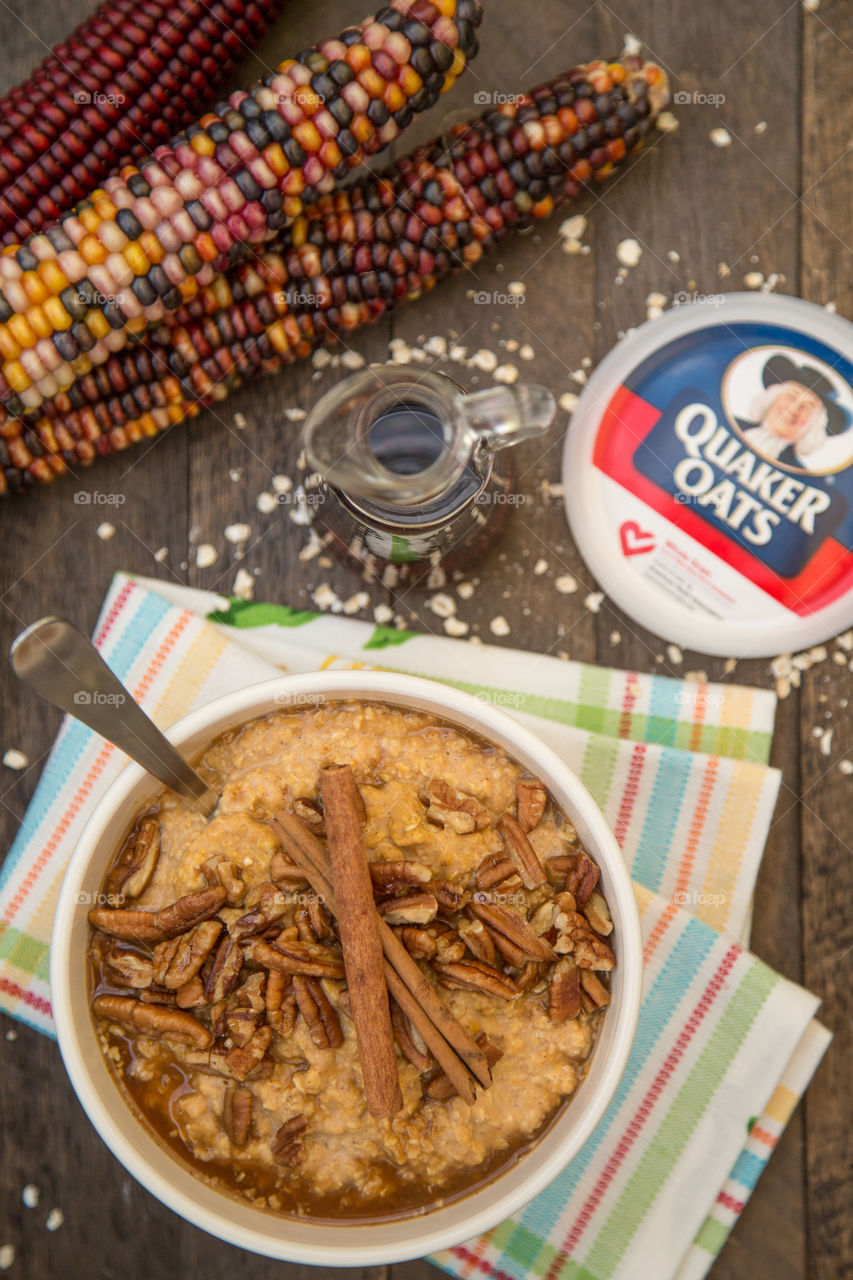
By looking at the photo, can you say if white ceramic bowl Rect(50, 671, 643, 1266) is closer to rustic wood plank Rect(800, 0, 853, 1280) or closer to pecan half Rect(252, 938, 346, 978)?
pecan half Rect(252, 938, 346, 978)

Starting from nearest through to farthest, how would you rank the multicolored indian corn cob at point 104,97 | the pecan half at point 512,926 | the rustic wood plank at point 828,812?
the pecan half at point 512,926 < the multicolored indian corn cob at point 104,97 < the rustic wood plank at point 828,812

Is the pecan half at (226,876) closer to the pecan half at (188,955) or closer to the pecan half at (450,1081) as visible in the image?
the pecan half at (188,955)

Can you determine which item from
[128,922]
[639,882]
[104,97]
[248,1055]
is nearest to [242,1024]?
[248,1055]

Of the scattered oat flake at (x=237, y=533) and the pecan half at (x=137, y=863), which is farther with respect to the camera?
the scattered oat flake at (x=237, y=533)

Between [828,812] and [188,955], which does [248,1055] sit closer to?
[188,955]

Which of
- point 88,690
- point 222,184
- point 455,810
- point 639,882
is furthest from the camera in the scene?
point 639,882

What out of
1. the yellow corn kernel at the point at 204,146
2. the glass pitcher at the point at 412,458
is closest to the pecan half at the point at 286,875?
the glass pitcher at the point at 412,458
